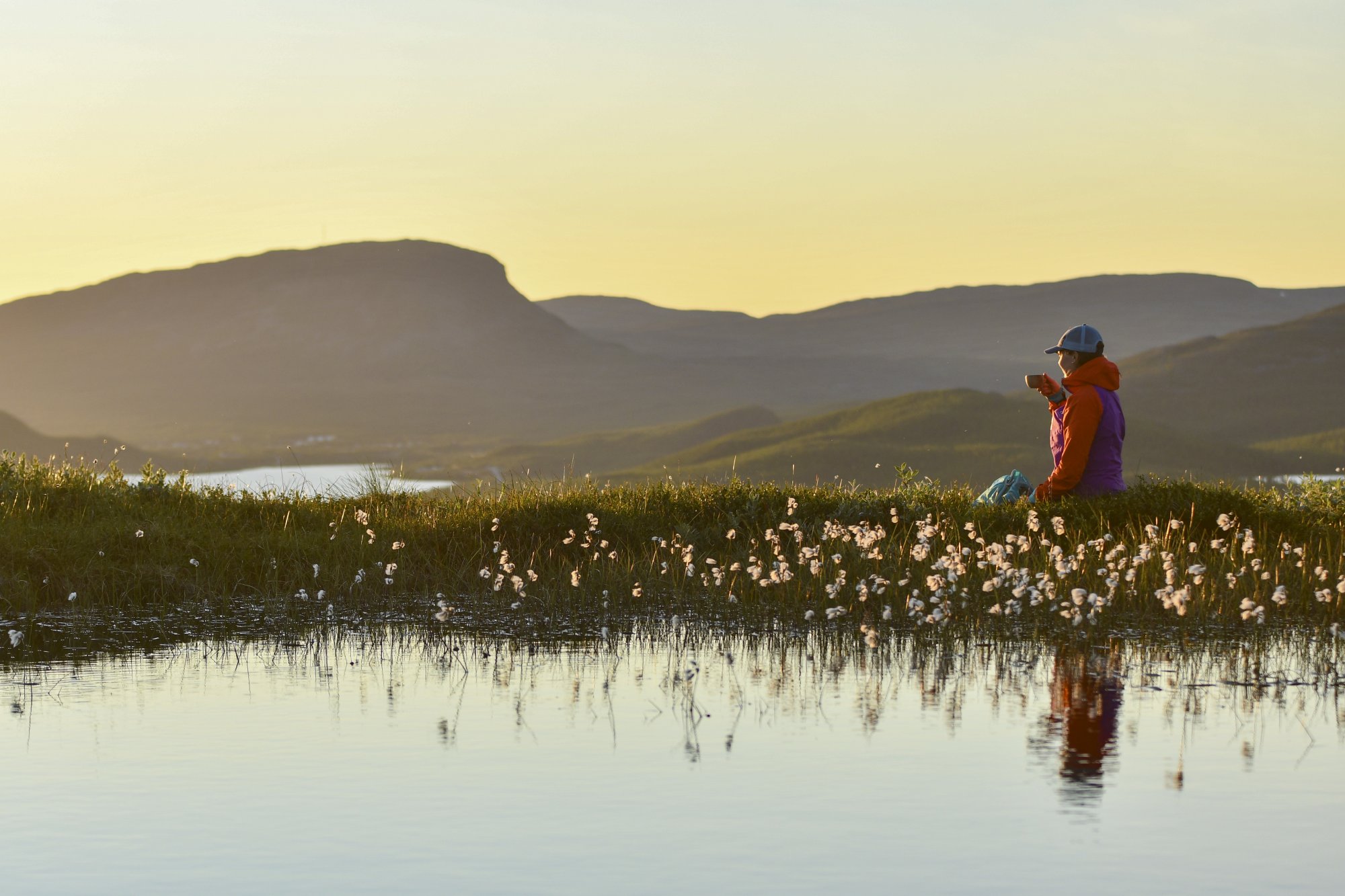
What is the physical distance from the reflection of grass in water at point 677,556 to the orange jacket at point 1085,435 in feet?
0.79

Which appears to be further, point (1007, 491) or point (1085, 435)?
point (1007, 491)

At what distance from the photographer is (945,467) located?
18450 centimetres

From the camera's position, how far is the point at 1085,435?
582 inches

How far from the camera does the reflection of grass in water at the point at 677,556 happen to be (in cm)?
1238

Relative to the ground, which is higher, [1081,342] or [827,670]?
[1081,342]

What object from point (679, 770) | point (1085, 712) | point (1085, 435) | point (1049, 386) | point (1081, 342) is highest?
point (1081, 342)

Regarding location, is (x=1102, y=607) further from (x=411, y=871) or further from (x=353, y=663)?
(x=411, y=871)

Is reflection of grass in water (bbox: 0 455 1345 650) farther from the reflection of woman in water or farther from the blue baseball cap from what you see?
the blue baseball cap

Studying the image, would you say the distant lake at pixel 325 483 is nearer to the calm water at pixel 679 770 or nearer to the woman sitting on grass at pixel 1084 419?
the woman sitting on grass at pixel 1084 419

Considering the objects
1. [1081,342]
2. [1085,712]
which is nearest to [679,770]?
[1085,712]

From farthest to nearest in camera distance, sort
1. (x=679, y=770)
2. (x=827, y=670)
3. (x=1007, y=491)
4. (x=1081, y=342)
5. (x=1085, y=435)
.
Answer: (x=1007, y=491), (x=1081, y=342), (x=1085, y=435), (x=827, y=670), (x=679, y=770)

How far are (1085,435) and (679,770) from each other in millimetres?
8197

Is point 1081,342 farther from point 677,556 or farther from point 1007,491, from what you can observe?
point 677,556

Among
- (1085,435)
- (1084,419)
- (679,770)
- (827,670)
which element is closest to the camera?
(679,770)
